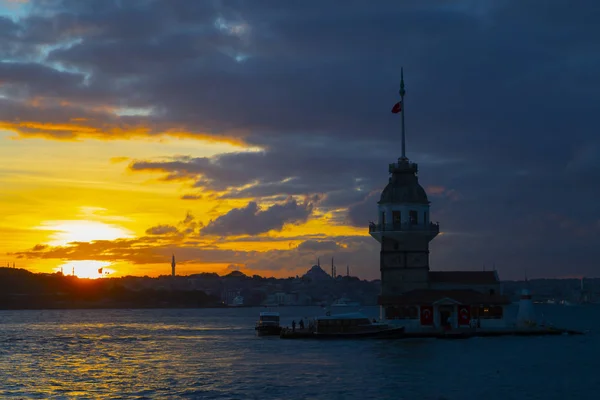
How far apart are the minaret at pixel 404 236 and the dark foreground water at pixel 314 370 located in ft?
29.0

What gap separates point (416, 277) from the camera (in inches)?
3890

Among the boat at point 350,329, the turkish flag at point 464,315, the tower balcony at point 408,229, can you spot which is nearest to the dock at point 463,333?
the boat at point 350,329

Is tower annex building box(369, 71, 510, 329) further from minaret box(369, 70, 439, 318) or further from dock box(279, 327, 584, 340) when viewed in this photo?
dock box(279, 327, 584, 340)

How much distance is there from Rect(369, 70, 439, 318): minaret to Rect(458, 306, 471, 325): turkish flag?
521 centimetres

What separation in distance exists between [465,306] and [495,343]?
239 inches

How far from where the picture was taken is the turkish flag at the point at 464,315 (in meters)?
95.5

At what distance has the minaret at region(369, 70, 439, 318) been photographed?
98.9 metres

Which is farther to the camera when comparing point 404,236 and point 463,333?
point 404,236

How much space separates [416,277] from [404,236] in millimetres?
4851

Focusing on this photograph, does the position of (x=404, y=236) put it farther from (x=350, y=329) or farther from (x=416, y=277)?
(x=350, y=329)

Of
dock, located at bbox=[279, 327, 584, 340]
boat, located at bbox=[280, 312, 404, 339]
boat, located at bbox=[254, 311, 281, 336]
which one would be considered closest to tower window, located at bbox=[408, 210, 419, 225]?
boat, located at bbox=[280, 312, 404, 339]

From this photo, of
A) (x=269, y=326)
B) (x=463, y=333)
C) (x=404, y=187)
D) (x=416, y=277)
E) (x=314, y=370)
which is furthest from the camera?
(x=269, y=326)

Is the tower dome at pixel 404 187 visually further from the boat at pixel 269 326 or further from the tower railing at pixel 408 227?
the boat at pixel 269 326

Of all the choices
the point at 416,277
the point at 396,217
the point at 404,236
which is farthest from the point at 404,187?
the point at 416,277
